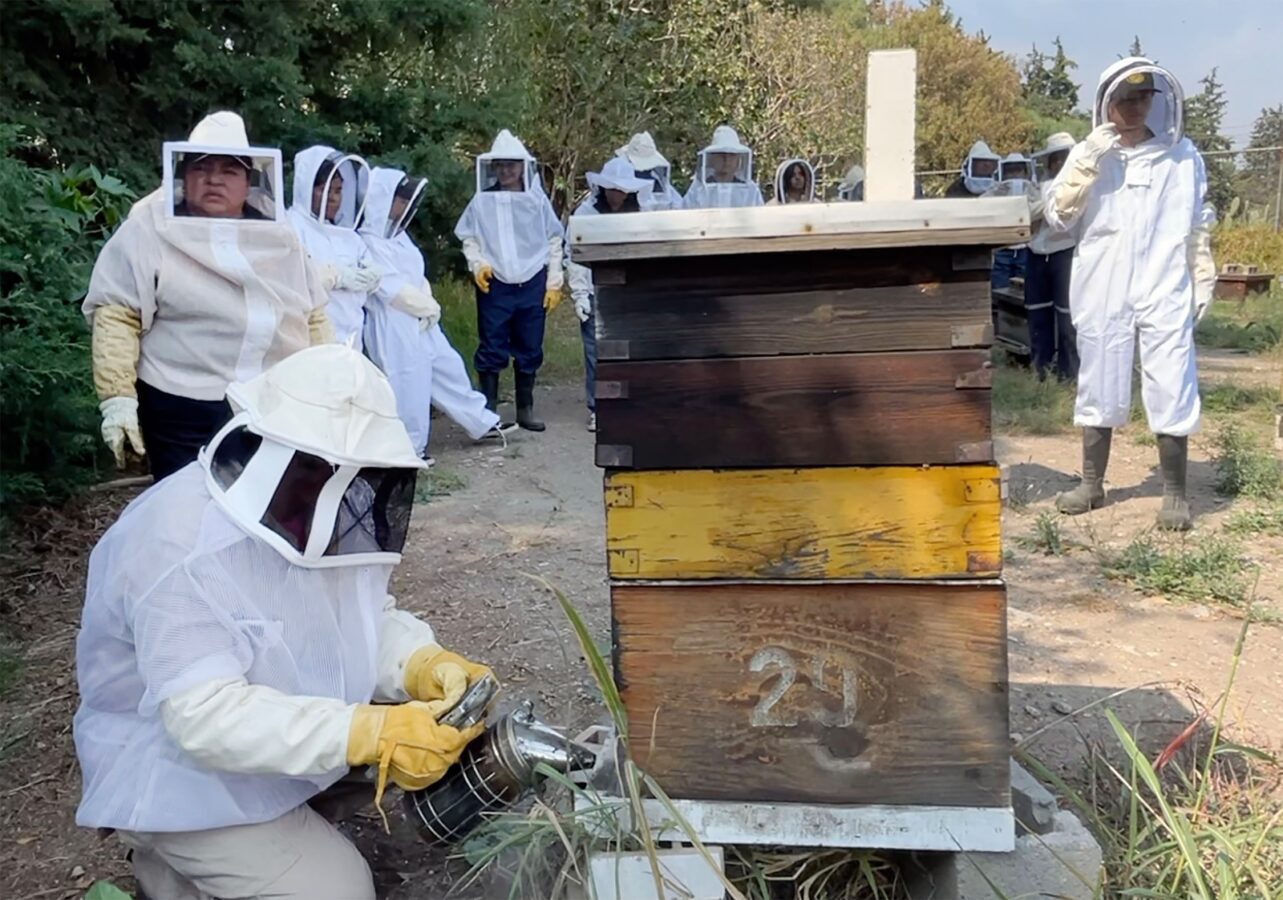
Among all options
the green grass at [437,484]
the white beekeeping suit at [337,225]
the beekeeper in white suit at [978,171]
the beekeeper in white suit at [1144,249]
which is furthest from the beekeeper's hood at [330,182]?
the beekeeper in white suit at [978,171]

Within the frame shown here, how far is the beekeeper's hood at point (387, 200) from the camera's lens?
5.90m

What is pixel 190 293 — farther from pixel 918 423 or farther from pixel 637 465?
pixel 918 423

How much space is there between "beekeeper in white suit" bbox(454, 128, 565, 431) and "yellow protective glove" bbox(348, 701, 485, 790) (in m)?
4.98

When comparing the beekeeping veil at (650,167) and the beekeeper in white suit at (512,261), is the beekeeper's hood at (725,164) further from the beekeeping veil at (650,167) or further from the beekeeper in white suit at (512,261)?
the beekeeper in white suit at (512,261)

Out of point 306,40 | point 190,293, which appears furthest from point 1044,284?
point 190,293

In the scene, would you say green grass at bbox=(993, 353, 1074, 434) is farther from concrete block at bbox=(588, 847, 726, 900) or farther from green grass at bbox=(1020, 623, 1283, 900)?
concrete block at bbox=(588, 847, 726, 900)

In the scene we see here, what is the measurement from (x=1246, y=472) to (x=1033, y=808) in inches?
136

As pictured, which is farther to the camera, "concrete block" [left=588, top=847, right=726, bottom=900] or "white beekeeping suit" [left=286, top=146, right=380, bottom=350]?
"white beekeeping suit" [left=286, top=146, right=380, bottom=350]

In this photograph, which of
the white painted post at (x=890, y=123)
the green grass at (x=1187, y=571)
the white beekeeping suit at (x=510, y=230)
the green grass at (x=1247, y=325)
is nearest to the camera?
the white painted post at (x=890, y=123)

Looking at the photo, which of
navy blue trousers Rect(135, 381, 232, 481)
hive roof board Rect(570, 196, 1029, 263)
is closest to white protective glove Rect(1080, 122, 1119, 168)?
hive roof board Rect(570, 196, 1029, 263)

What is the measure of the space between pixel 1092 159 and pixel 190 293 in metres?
3.25

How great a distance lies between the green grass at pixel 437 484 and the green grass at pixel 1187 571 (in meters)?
2.95

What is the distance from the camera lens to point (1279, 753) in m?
2.70

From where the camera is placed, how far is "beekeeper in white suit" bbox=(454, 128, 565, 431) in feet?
22.4
